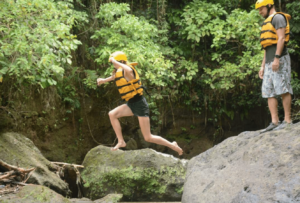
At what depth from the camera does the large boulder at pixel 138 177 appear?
6.24 metres

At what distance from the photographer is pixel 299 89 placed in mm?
8461

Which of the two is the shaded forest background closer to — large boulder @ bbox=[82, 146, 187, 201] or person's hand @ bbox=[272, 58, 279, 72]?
large boulder @ bbox=[82, 146, 187, 201]

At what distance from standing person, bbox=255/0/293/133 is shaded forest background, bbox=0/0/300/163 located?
132 inches

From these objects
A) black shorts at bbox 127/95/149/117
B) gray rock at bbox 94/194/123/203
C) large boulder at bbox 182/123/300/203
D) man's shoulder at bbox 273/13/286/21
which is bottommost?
gray rock at bbox 94/194/123/203

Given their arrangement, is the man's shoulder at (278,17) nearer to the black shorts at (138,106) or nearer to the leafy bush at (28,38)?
the black shorts at (138,106)

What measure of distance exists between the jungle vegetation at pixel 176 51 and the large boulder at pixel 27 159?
126 centimetres

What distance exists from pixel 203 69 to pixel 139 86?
16.6 ft

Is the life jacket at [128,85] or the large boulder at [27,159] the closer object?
the life jacket at [128,85]

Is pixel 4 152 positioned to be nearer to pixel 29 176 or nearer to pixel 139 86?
pixel 29 176

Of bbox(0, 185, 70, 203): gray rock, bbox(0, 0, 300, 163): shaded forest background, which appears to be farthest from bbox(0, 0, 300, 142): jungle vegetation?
bbox(0, 185, 70, 203): gray rock

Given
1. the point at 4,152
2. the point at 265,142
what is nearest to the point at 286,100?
the point at 265,142

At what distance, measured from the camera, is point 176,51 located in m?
9.41

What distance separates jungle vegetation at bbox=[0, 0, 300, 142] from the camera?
7.83 meters

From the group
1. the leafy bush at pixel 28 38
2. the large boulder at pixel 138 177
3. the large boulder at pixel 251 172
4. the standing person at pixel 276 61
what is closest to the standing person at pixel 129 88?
the leafy bush at pixel 28 38
